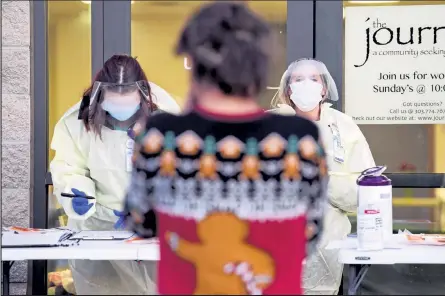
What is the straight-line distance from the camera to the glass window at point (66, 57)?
4.57 m

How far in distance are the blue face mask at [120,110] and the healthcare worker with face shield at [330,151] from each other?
0.75 meters

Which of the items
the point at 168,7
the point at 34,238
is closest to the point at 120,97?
the point at 34,238

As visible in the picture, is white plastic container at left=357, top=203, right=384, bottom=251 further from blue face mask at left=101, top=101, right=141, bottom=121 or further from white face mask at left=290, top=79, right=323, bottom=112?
blue face mask at left=101, top=101, right=141, bottom=121

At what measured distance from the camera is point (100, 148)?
3533 millimetres

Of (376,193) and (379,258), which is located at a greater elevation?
(376,193)

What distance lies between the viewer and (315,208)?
5.91ft

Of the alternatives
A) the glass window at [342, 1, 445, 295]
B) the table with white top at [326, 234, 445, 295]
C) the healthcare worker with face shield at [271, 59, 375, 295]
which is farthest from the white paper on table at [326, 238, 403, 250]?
the glass window at [342, 1, 445, 295]

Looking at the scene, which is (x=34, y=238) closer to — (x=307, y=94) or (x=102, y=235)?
(x=102, y=235)

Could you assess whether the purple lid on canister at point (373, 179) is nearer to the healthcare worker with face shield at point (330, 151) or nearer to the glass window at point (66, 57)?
the healthcare worker with face shield at point (330, 151)

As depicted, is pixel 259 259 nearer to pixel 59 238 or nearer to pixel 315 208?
pixel 315 208

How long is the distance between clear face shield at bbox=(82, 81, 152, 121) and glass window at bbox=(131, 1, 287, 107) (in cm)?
103

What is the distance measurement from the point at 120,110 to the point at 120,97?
6cm

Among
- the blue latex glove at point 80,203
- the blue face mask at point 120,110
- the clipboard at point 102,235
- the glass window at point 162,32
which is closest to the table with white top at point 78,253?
the clipboard at point 102,235

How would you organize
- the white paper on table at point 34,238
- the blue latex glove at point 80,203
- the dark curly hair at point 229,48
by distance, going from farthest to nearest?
1. the blue latex glove at point 80,203
2. the white paper on table at point 34,238
3. the dark curly hair at point 229,48
